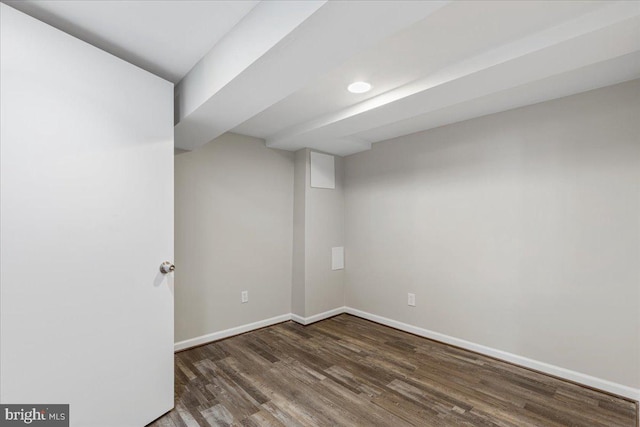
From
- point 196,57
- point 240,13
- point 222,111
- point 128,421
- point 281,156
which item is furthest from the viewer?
point 281,156

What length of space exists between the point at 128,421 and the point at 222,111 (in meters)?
1.96

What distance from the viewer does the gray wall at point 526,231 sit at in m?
2.18

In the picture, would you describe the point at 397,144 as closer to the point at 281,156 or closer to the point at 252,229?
the point at 281,156

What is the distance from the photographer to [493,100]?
247 centimetres

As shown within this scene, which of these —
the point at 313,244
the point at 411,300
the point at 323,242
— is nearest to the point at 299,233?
the point at 313,244

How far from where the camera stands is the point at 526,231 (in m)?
2.59

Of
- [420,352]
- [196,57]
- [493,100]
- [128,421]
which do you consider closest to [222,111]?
[196,57]

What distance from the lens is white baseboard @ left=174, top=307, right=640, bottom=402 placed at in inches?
86.4

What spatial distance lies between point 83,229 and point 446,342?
3.17 m

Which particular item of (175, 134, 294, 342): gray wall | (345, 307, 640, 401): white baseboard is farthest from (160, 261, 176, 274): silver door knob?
(345, 307, 640, 401): white baseboard

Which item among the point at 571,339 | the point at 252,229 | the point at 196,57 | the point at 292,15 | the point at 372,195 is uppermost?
the point at 196,57

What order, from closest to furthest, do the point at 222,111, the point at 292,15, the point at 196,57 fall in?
the point at 292,15, the point at 196,57, the point at 222,111

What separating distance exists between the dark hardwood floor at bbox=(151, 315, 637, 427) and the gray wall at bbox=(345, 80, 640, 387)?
338mm

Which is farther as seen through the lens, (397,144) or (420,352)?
(397,144)
